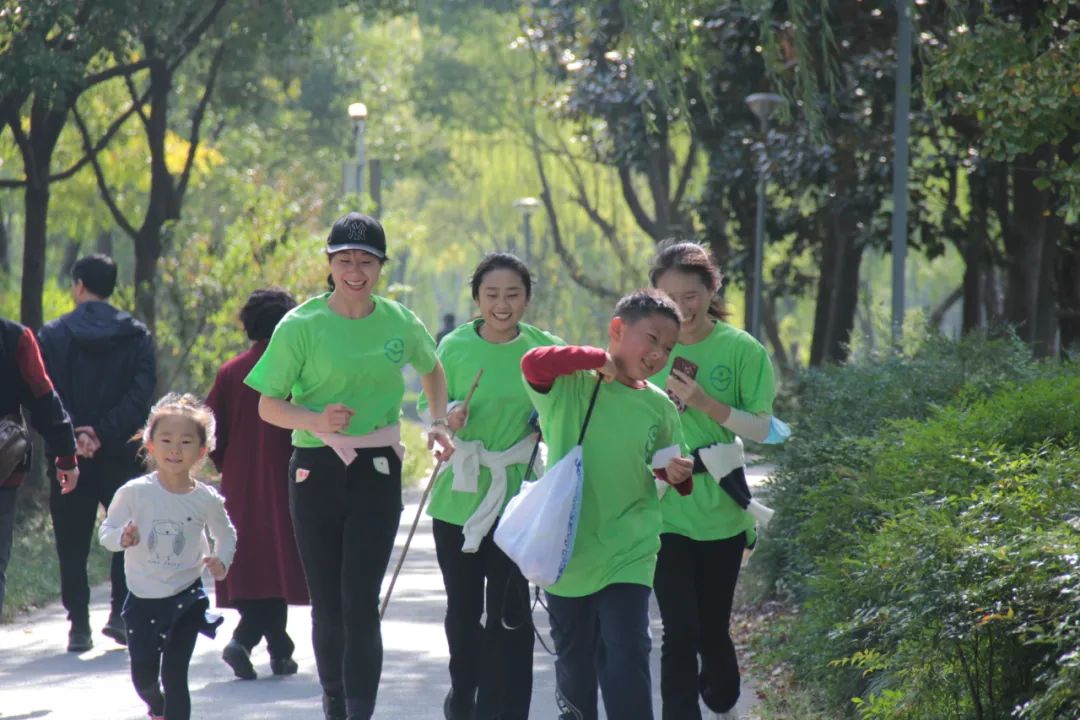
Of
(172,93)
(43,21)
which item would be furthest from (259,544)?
(172,93)

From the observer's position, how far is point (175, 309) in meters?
20.8

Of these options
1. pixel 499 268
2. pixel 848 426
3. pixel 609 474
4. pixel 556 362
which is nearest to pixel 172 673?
pixel 499 268

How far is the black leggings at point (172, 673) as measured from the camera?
6.50 metres

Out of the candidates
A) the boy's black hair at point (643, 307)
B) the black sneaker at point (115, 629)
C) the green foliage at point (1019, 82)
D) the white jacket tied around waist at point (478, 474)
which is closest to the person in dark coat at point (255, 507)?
the black sneaker at point (115, 629)

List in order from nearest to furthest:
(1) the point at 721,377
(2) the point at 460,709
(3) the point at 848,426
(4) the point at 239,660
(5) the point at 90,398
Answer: (1) the point at 721,377, (2) the point at 460,709, (4) the point at 239,660, (5) the point at 90,398, (3) the point at 848,426

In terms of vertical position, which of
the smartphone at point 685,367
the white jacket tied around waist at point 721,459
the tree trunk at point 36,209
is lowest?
the white jacket tied around waist at point 721,459

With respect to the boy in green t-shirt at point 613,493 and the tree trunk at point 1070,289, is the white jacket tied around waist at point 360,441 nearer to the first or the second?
the boy in green t-shirt at point 613,493

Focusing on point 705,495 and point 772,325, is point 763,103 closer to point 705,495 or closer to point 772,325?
point 772,325

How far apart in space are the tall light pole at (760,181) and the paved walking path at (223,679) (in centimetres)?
936

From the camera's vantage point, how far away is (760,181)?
67.6 ft

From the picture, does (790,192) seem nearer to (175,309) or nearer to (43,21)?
(175,309)

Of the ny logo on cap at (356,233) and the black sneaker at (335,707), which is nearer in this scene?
the ny logo on cap at (356,233)

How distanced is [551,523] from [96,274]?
4825 millimetres

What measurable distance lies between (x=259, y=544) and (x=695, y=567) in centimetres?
307
